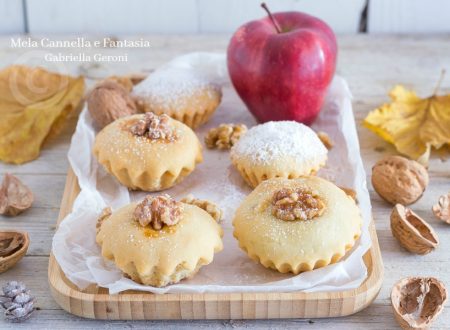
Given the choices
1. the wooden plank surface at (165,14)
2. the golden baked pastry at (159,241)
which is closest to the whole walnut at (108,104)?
the golden baked pastry at (159,241)

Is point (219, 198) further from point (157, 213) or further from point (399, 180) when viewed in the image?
point (399, 180)

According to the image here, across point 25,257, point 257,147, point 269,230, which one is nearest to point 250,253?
point 269,230

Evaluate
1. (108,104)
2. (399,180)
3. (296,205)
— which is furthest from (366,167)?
(108,104)

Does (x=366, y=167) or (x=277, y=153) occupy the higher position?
(x=277, y=153)

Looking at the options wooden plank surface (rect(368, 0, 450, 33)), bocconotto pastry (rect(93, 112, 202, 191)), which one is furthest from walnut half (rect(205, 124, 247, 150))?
wooden plank surface (rect(368, 0, 450, 33))

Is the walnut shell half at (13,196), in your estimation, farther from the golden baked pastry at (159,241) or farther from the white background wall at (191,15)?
the white background wall at (191,15)

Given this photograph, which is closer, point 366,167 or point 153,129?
point 153,129
